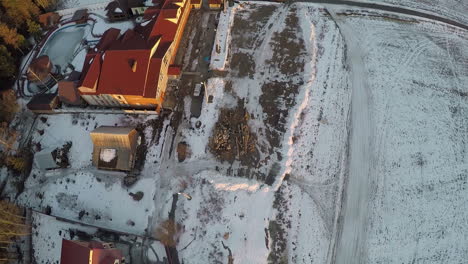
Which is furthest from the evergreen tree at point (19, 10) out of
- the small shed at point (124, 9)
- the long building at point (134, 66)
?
the long building at point (134, 66)

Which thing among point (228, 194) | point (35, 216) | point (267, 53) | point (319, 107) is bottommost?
point (35, 216)

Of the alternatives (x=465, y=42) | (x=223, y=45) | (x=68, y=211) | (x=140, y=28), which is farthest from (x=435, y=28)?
(x=68, y=211)

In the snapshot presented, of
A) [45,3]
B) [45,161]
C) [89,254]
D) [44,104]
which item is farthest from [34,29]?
[89,254]

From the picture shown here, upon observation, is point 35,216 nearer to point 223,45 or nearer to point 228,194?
point 228,194

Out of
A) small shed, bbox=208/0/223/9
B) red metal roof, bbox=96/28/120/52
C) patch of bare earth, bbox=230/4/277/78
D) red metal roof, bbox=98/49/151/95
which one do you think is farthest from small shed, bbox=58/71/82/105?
small shed, bbox=208/0/223/9

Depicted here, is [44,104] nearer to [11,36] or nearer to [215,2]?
[11,36]

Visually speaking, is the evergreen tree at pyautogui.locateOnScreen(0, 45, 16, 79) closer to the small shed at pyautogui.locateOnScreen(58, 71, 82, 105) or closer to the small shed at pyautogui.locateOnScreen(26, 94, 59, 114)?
the small shed at pyautogui.locateOnScreen(26, 94, 59, 114)

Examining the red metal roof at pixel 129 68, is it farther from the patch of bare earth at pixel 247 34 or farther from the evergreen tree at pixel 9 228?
the evergreen tree at pixel 9 228
